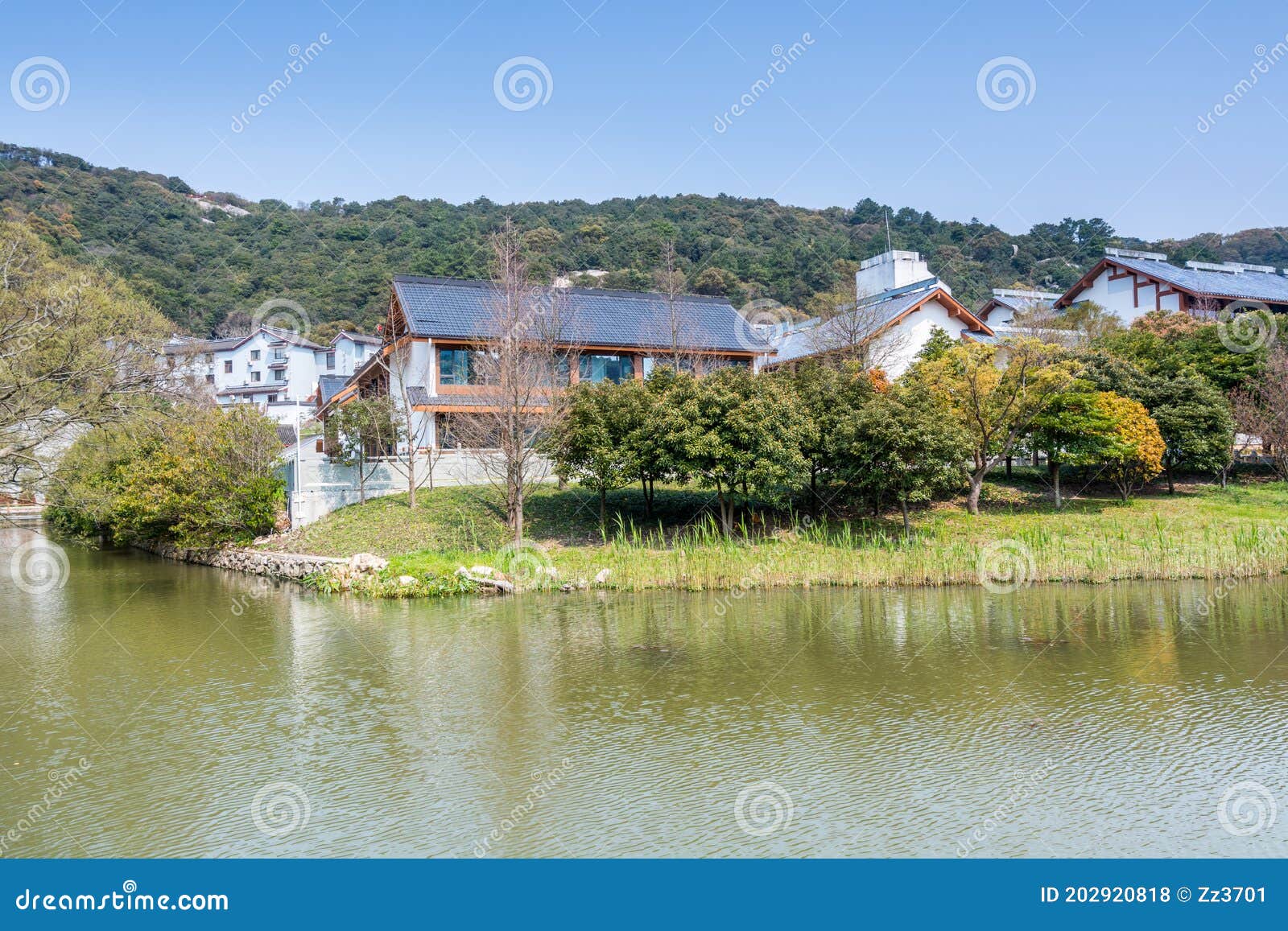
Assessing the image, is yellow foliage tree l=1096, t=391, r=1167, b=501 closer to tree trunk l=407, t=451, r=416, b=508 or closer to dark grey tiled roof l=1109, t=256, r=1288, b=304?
dark grey tiled roof l=1109, t=256, r=1288, b=304

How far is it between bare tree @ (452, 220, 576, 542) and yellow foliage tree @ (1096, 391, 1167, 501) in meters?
13.8

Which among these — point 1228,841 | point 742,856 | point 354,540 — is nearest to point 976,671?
point 1228,841

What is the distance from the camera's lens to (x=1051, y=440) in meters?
23.7

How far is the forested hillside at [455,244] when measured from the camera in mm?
53469

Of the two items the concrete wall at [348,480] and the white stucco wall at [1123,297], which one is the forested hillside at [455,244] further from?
the concrete wall at [348,480]

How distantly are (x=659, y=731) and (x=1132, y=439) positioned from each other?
Answer: 60.3 ft

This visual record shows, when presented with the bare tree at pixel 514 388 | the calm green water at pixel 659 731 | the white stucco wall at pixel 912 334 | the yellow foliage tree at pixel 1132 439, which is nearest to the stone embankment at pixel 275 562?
the calm green water at pixel 659 731

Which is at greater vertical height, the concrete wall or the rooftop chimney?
the rooftop chimney

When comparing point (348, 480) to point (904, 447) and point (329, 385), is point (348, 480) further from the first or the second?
point (329, 385)

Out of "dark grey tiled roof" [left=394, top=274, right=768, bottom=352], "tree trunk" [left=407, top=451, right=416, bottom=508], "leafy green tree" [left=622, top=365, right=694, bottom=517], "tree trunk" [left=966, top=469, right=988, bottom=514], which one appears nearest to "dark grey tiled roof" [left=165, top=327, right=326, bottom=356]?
"dark grey tiled roof" [left=394, top=274, right=768, bottom=352]

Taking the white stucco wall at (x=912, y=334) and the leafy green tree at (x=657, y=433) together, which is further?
the white stucco wall at (x=912, y=334)

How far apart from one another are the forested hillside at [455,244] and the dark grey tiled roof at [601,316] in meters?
17.6

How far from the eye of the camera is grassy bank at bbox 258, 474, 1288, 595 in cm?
1844

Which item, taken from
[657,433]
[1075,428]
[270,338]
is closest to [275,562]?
[657,433]
